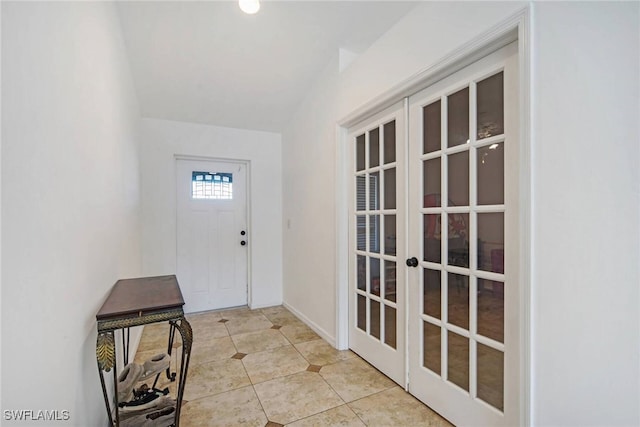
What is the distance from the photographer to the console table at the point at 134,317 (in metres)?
1.22

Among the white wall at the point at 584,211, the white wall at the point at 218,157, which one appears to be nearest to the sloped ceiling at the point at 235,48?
the white wall at the point at 218,157

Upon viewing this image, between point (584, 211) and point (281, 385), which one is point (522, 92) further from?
point (281, 385)

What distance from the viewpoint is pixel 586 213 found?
1.13 meters

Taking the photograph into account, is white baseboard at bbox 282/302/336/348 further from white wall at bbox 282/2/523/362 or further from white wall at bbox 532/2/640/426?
white wall at bbox 532/2/640/426

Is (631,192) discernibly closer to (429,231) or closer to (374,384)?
(429,231)

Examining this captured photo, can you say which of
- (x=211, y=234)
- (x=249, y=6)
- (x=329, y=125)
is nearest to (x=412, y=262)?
(x=329, y=125)

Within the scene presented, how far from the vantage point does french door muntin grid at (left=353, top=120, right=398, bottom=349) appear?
2258mm

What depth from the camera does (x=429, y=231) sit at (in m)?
1.89

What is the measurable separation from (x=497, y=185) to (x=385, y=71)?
46.1 inches

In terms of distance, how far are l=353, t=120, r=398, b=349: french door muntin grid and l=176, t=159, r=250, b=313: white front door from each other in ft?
6.65

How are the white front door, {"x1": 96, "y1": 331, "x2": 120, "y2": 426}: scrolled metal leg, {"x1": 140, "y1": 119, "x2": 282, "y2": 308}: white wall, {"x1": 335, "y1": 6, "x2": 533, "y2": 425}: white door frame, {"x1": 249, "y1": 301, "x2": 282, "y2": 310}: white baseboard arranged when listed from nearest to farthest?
1. {"x1": 96, "y1": 331, "x2": 120, "y2": 426}: scrolled metal leg
2. {"x1": 335, "y1": 6, "x2": 533, "y2": 425}: white door frame
3. {"x1": 140, "y1": 119, "x2": 282, "y2": 308}: white wall
4. the white front door
5. {"x1": 249, "y1": 301, "x2": 282, "y2": 310}: white baseboard

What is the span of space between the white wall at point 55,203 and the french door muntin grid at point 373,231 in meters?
1.80

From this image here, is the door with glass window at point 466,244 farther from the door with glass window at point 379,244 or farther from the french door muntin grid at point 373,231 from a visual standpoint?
the french door muntin grid at point 373,231

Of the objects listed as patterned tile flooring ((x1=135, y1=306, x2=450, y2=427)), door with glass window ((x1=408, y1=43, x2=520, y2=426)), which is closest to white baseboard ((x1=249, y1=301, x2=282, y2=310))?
patterned tile flooring ((x1=135, y1=306, x2=450, y2=427))
